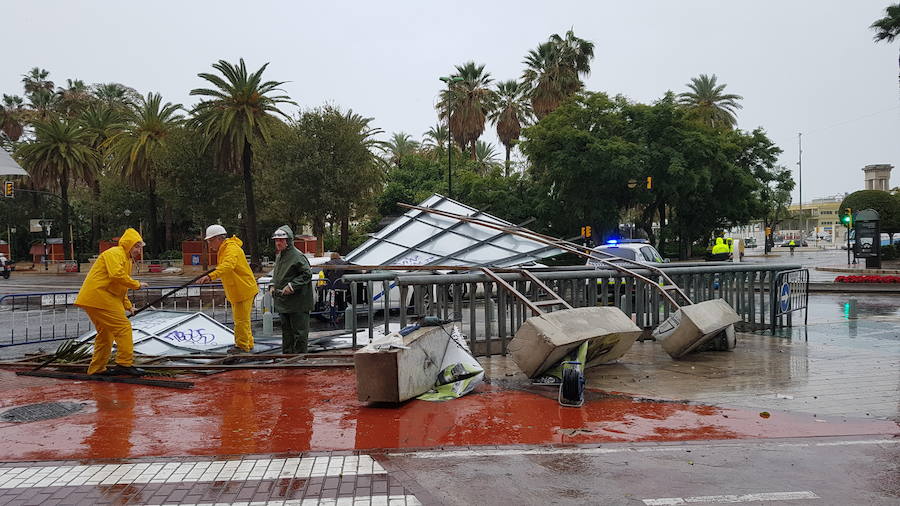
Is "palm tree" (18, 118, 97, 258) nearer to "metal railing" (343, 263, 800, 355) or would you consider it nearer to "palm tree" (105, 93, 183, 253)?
"palm tree" (105, 93, 183, 253)

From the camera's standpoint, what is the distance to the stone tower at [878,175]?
3676 inches

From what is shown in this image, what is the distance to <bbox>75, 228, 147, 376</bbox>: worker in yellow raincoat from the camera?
8.21 meters

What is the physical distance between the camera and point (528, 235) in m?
11.2

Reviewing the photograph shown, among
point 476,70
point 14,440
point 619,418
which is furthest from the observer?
point 476,70

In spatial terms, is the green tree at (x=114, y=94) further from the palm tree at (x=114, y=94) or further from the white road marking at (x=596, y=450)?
the white road marking at (x=596, y=450)

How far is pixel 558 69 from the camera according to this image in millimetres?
45469

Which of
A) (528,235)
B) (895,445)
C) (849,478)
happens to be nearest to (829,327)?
(528,235)

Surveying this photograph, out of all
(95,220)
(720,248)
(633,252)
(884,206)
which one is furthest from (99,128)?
(884,206)

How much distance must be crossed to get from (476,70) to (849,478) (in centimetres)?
4883

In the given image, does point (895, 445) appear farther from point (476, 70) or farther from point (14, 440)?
point (476, 70)

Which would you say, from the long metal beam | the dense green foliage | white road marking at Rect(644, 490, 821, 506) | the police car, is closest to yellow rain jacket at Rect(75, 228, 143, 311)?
the long metal beam

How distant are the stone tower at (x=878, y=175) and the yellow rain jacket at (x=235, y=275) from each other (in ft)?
340

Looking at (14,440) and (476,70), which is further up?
(476,70)

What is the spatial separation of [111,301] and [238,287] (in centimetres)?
189
